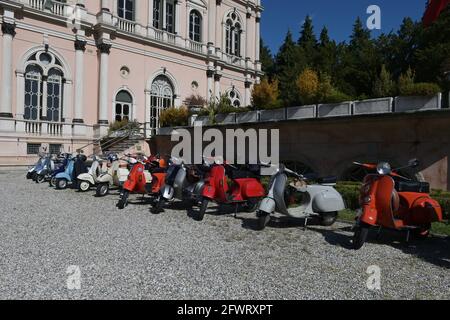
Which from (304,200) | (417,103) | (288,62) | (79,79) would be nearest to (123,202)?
(304,200)

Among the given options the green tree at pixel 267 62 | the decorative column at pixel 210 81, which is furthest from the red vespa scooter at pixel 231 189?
the green tree at pixel 267 62

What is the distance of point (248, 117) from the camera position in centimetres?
1153

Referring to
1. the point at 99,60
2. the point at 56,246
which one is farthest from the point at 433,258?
the point at 99,60

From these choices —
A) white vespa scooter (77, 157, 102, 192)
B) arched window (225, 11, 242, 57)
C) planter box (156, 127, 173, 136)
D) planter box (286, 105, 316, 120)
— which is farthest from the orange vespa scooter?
arched window (225, 11, 242, 57)

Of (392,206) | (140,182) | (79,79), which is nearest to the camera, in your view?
(392,206)

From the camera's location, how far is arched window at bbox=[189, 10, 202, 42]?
2631cm

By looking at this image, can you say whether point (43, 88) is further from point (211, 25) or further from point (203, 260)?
point (203, 260)

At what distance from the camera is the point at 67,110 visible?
65.4 feet

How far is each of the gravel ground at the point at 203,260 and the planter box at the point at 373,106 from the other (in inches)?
159

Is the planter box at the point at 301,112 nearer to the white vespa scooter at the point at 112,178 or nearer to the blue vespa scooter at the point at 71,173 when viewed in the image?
the white vespa scooter at the point at 112,178

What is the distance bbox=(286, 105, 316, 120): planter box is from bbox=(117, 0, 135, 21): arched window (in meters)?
16.6

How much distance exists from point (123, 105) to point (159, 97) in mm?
2871

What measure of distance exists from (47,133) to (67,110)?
6.17 feet

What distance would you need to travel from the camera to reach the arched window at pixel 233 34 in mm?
29141
